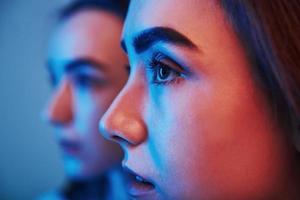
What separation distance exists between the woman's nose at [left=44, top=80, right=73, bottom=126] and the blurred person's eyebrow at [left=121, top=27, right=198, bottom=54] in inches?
17.7

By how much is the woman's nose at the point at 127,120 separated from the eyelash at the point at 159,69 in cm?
4

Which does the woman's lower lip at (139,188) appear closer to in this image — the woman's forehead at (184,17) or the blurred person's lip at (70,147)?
the woman's forehead at (184,17)

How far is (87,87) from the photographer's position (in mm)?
979

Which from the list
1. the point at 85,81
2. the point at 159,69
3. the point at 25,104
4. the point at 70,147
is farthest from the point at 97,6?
the point at 25,104

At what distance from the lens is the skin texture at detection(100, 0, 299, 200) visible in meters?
0.54

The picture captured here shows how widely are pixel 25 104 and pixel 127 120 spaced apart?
3.13 ft

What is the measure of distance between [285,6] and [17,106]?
116 centimetres

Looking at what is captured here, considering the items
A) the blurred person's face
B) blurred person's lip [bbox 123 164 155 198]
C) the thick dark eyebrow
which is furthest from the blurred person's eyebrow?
the blurred person's face

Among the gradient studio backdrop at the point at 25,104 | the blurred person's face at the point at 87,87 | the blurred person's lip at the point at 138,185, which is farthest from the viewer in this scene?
the gradient studio backdrop at the point at 25,104

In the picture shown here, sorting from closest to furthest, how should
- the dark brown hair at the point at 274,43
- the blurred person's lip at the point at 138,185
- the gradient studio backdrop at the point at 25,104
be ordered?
the dark brown hair at the point at 274,43 < the blurred person's lip at the point at 138,185 < the gradient studio backdrop at the point at 25,104

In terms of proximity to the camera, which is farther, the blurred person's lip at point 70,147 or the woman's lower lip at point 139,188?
the blurred person's lip at point 70,147

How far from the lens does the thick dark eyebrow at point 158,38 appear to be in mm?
542

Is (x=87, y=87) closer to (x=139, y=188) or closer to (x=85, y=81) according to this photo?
(x=85, y=81)

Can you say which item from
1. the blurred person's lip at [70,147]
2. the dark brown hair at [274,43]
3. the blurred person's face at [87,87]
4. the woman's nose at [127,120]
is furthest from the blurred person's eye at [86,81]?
the dark brown hair at [274,43]
